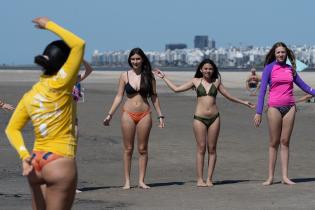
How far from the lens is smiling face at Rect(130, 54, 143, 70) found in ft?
38.1

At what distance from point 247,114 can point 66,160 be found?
2099 centimetres

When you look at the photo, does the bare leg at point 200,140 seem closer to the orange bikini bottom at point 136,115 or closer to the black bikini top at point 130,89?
the orange bikini bottom at point 136,115

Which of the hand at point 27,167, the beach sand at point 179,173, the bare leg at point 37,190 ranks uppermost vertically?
A: the hand at point 27,167

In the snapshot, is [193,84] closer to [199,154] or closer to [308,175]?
[199,154]

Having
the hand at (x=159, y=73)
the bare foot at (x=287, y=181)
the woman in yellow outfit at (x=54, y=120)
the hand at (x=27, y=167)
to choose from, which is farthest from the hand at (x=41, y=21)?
the bare foot at (x=287, y=181)

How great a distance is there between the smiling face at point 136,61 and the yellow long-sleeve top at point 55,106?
538 cm

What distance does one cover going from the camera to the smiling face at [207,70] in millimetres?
12070

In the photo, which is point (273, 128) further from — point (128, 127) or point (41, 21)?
point (41, 21)

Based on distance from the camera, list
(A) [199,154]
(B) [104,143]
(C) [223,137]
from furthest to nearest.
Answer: (C) [223,137] < (B) [104,143] < (A) [199,154]

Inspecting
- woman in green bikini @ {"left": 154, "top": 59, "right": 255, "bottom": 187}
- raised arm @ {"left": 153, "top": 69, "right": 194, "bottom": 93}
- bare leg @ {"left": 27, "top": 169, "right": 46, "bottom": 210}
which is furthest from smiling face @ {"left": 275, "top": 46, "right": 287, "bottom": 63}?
bare leg @ {"left": 27, "top": 169, "right": 46, "bottom": 210}

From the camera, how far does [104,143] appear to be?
17.8 metres

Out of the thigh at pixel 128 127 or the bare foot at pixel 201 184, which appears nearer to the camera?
the thigh at pixel 128 127

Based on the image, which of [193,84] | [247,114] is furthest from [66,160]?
[247,114]

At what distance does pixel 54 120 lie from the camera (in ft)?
20.3
